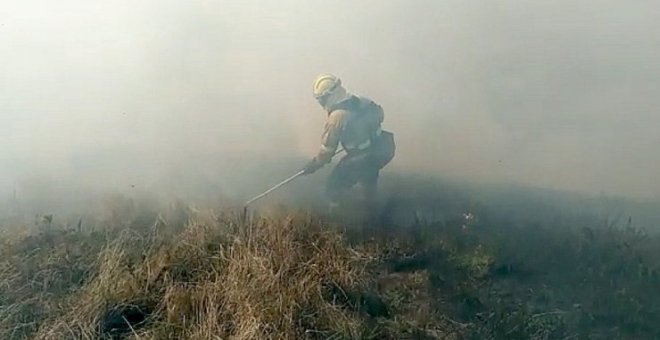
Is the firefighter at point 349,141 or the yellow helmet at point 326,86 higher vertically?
the yellow helmet at point 326,86

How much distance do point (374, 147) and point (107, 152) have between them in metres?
2.57

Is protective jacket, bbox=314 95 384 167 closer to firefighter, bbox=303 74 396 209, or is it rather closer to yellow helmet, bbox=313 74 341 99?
firefighter, bbox=303 74 396 209

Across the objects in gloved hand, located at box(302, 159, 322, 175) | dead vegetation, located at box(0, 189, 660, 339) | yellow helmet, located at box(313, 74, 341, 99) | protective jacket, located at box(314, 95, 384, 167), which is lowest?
dead vegetation, located at box(0, 189, 660, 339)

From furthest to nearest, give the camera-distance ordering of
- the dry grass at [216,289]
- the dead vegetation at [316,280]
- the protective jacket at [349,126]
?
the protective jacket at [349,126]
the dead vegetation at [316,280]
the dry grass at [216,289]

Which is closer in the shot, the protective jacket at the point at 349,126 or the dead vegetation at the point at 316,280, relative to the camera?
the dead vegetation at the point at 316,280

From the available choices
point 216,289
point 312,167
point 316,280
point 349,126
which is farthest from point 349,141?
point 216,289

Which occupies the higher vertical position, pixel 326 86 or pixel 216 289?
pixel 326 86

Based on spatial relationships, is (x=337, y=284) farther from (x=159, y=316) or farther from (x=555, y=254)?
(x=555, y=254)

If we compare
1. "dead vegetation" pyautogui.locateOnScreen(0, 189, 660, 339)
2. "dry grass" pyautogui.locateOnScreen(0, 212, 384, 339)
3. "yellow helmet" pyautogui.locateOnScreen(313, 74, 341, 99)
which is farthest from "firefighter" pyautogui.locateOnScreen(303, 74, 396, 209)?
"dry grass" pyautogui.locateOnScreen(0, 212, 384, 339)

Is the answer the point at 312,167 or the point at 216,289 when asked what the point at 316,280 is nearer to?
the point at 216,289

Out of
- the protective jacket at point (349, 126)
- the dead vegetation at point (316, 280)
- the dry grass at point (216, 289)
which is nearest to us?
the dry grass at point (216, 289)

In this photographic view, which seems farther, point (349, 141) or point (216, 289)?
point (349, 141)

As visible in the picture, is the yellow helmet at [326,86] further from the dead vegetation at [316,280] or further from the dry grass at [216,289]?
the dry grass at [216,289]

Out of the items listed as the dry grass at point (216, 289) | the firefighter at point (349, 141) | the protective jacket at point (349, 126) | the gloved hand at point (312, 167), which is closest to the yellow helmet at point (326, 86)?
the firefighter at point (349, 141)
